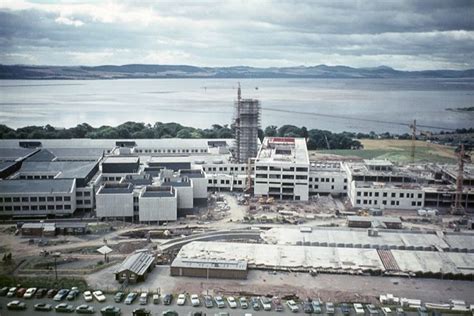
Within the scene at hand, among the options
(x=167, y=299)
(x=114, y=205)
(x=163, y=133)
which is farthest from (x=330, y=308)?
(x=163, y=133)

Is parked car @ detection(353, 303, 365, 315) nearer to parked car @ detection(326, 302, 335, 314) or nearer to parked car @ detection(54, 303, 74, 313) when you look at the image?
parked car @ detection(326, 302, 335, 314)

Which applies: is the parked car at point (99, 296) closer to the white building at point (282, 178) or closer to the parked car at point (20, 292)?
the parked car at point (20, 292)

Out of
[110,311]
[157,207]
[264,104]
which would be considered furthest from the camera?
[264,104]

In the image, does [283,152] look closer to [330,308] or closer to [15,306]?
[330,308]

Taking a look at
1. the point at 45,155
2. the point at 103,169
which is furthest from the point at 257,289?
the point at 45,155

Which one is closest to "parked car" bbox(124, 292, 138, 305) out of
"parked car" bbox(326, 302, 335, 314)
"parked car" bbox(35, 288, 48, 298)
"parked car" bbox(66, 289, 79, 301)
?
"parked car" bbox(66, 289, 79, 301)

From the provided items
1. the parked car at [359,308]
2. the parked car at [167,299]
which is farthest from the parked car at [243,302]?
the parked car at [359,308]

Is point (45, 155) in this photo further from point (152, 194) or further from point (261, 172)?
point (261, 172)
